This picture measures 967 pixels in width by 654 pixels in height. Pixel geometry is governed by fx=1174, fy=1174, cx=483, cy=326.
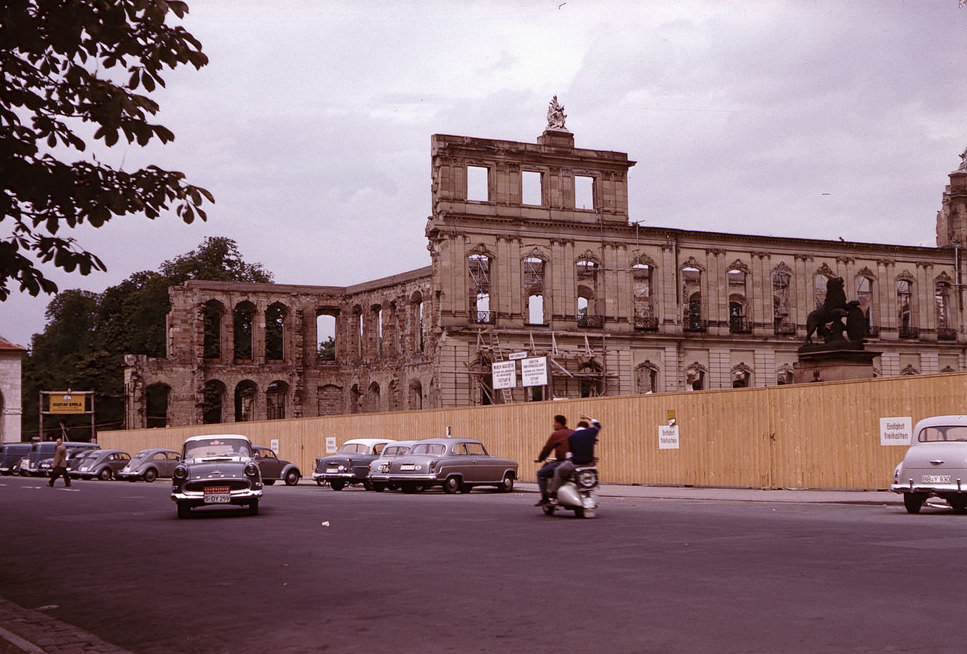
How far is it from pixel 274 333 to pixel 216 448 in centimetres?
6343

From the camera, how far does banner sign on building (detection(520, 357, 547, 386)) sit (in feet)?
182

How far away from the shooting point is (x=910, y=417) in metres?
26.5

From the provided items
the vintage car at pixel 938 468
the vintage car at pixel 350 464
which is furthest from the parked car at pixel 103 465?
the vintage car at pixel 938 468

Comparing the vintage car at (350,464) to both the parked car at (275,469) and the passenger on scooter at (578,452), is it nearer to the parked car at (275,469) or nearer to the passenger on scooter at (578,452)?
the parked car at (275,469)

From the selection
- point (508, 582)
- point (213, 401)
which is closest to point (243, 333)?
point (213, 401)

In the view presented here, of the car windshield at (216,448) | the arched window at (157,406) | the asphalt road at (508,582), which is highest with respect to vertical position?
the arched window at (157,406)

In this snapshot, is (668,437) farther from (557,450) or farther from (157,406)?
(157,406)

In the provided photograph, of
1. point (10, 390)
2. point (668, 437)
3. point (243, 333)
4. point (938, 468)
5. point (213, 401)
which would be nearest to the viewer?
point (938, 468)

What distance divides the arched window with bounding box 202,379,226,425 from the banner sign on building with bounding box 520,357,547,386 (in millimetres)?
28226

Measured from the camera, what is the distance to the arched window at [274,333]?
83850 millimetres

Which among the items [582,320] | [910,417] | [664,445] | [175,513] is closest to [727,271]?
[582,320]

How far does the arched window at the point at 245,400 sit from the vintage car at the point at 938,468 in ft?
205

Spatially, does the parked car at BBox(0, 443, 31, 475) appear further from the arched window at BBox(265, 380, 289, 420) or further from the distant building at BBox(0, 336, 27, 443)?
the distant building at BBox(0, 336, 27, 443)

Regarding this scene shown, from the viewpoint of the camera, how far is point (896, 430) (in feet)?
87.6
